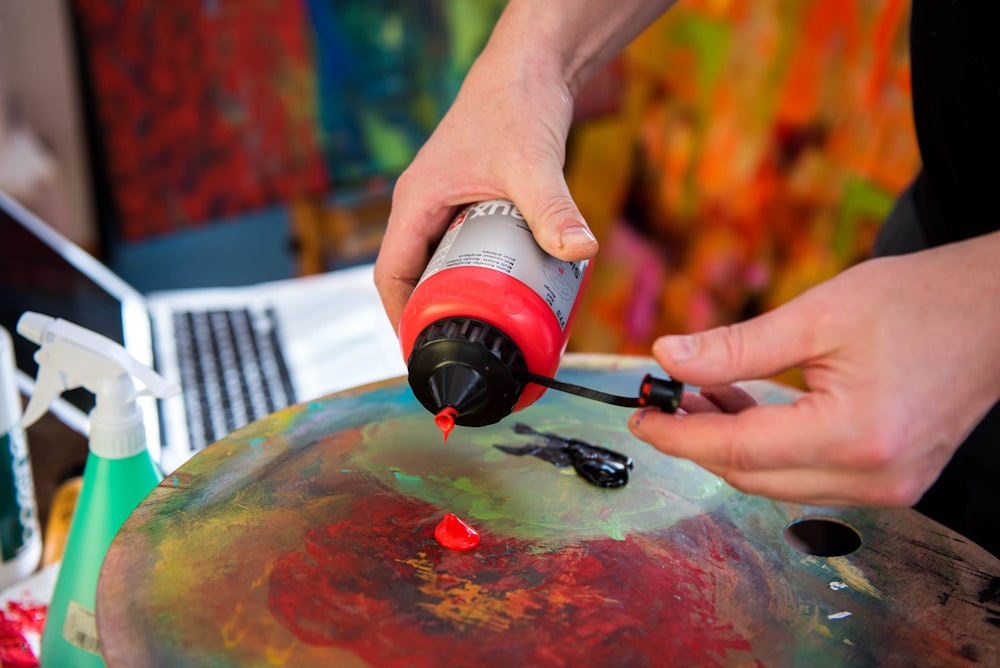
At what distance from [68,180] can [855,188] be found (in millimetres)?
2507

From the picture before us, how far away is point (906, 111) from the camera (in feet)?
5.22

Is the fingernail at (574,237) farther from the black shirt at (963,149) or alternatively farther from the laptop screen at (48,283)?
the laptop screen at (48,283)

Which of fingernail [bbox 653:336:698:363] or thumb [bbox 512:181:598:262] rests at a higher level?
thumb [bbox 512:181:598:262]

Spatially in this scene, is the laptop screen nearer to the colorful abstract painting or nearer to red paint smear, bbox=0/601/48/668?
red paint smear, bbox=0/601/48/668

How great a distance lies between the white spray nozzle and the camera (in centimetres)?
73

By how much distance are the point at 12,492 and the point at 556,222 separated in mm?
650

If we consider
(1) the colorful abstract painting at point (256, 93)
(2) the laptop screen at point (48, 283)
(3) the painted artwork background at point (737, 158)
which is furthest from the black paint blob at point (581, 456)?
(1) the colorful abstract painting at point (256, 93)

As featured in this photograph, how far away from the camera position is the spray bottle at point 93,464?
2.39 ft

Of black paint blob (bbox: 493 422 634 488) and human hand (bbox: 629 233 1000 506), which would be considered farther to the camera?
black paint blob (bbox: 493 422 634 488)

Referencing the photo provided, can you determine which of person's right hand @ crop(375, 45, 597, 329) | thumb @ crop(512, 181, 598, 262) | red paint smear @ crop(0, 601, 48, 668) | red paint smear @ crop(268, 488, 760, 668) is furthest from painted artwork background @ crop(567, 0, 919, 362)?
red paint smear @ crop(0, 601, 48, 668)

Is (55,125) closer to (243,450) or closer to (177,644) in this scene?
(243,450)

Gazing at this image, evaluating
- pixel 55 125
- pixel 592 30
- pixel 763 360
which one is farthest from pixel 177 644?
pixel 55 125

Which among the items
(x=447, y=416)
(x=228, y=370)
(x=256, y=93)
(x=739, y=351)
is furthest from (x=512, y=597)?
(x=256, y=93)

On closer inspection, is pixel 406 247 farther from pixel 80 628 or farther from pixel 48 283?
pixel 48 283
